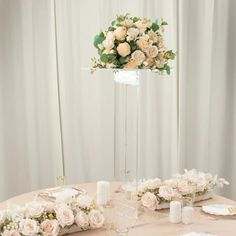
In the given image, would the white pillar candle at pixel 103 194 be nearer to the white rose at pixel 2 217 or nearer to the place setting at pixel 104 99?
the white rose at pixel 2 217

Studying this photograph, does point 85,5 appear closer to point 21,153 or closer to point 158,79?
point 158,79

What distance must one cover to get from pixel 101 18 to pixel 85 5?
17cm

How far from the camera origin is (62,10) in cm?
375

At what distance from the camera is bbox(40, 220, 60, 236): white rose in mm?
1911

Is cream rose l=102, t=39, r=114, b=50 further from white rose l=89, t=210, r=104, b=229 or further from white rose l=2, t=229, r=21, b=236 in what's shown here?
white rose l=2, t=229, r=21, b=236

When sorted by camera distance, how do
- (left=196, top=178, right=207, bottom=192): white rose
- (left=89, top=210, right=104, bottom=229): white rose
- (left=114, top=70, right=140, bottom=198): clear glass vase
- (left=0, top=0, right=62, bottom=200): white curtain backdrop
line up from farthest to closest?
(left=114, top=70, right=140, bottom=198): clear glass vase
(left=0, top=0, right=62, bottom=200): white curtain backdrop
(left=196, top=178, right=207, bottom=192): white rose
(left=89, top=210, right=104, bottom=229): white rose

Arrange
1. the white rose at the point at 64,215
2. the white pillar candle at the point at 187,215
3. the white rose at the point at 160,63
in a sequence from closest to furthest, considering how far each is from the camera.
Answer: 1. the white rose at the point at 64,215
2. the white pillar candle at the point at 187,215
3. the white rose at the point at 160,63

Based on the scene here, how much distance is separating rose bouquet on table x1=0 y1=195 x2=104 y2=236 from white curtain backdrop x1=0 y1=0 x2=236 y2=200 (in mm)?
1782

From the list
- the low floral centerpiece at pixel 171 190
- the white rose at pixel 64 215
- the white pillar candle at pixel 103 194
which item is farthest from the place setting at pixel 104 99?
the white rose at pixel 64 215

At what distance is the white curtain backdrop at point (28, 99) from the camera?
3701mm

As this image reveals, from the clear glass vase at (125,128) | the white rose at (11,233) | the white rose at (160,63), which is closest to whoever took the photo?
the white rose at (11,233)

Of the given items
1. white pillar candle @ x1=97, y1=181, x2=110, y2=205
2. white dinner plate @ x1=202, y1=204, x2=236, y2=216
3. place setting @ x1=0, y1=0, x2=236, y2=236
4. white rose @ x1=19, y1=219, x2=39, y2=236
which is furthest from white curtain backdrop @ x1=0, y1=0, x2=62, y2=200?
white rose @ x1=19, y1=219, x2=39, y2=236

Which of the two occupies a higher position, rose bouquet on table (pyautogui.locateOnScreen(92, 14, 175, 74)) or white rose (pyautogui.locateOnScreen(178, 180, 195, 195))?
rose bouquet on table (pyautogui.locateOnScreen(92, 14, 175, 74))

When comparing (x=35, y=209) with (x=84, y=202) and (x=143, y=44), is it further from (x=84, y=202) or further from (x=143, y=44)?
(x=143, y=44)
